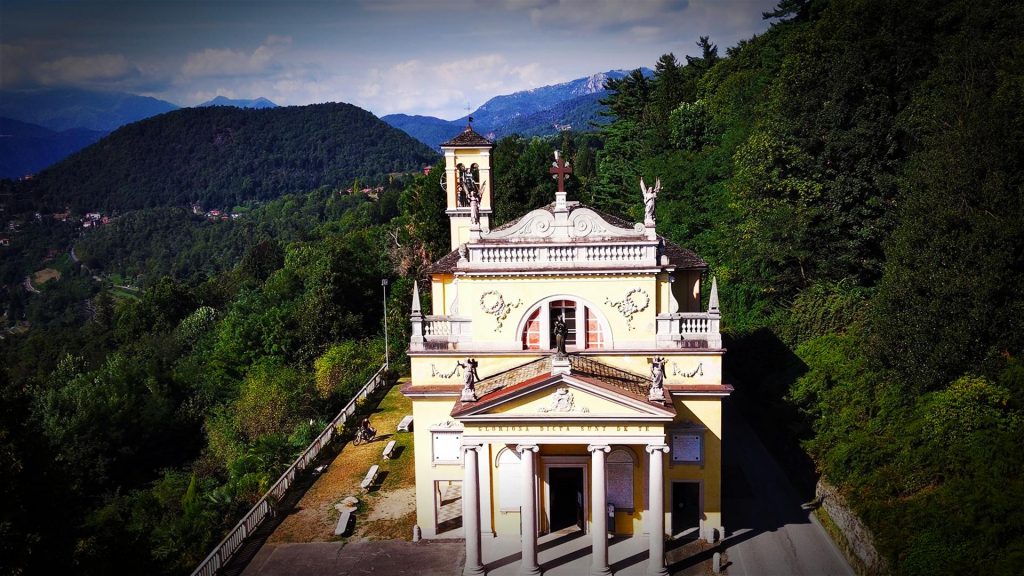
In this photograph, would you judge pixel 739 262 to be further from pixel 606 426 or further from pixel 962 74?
pixel 606 426

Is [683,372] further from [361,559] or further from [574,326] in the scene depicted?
[361,559]

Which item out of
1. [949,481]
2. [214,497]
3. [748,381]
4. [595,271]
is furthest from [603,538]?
[748,381]

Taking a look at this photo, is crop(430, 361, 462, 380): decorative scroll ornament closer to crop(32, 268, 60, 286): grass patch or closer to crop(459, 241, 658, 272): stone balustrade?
crop(459, 241, 658, 272): stone balustrade

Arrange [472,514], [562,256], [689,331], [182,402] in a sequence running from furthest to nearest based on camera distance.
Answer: [182,402] < [689,331] < [562,256] < [472,514]

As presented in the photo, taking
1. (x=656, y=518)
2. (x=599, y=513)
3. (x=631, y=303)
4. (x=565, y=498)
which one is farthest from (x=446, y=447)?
(x=631, y=303)

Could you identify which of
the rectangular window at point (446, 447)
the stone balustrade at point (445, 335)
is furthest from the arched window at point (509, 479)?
the stone balustrade at point (445, 335)

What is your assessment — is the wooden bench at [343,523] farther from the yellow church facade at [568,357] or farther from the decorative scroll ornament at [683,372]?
the decorative scroll ornament at [683,372]
